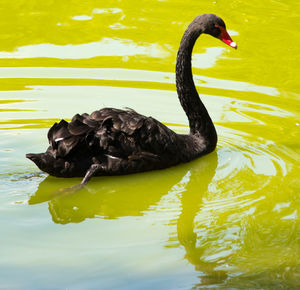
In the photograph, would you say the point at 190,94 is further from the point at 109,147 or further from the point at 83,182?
the point at 83,182

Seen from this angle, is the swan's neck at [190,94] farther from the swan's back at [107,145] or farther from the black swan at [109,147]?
the swan's back at [107,145]

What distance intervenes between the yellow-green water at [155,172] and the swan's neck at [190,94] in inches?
8.7

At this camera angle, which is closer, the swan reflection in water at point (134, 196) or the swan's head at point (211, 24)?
the swan reflection in water at point (134, 196)

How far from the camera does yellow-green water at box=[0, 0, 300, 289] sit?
3.90 meters

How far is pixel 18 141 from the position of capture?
5871 millimetres

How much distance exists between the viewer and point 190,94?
595 cm

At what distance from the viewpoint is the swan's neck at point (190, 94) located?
5.82 meters

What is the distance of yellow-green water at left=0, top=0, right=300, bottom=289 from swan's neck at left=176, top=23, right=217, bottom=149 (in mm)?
222

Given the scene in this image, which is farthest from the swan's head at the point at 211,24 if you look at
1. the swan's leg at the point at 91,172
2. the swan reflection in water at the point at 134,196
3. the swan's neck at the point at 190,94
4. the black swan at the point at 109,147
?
the swan's leg at the point at 91,172

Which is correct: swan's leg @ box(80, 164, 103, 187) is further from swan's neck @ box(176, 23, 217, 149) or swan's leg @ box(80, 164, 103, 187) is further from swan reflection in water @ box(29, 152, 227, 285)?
swan's neck @ box(176, 23, 217, 149)

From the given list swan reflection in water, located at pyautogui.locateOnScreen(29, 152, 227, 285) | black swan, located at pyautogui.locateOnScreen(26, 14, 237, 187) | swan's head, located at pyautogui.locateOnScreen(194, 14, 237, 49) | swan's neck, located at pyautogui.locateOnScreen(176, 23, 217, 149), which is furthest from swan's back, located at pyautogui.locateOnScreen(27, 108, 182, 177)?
swan's head, located at pyautogui.locateOnScreen(194, 14, 237, 49)

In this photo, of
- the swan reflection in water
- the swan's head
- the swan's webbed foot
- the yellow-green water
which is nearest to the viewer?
the yellow-green water

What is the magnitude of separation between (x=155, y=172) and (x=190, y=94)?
2.96 feet

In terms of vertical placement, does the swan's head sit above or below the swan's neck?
above
